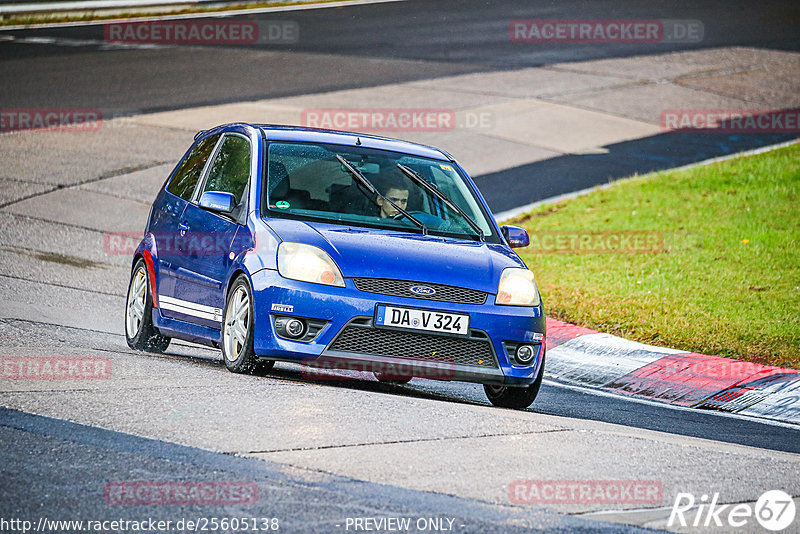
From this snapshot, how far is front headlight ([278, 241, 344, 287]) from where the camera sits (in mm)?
7305

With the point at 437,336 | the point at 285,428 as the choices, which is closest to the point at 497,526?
the point at 285,428

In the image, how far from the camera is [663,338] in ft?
34.5

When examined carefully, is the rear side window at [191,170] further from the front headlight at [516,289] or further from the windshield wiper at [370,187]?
the front headlight at [516,289]

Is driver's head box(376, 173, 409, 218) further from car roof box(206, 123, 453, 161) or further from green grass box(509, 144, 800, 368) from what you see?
green grass box(509, 144, 800, 368)

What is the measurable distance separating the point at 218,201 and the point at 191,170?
4.31ft
